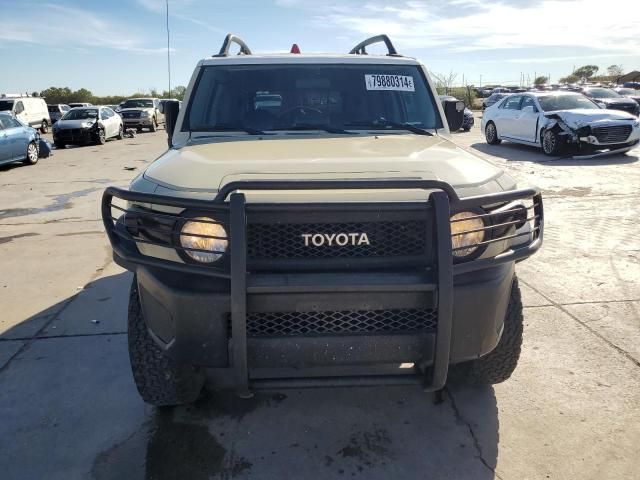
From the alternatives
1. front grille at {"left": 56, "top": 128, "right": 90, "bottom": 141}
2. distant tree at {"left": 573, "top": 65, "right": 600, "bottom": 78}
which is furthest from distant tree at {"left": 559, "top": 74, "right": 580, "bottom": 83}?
front grille at {"left": 56, "top": 128, "right": 90, "bottom": 141}

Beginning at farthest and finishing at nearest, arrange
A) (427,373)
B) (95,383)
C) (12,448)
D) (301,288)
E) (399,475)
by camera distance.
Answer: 1. (95,383)
2. (12,448)
3. (399,475)
4. (427,373)
5. (301,288)

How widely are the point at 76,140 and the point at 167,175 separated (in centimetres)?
1911

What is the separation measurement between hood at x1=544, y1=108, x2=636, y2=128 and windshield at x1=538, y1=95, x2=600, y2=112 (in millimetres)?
498

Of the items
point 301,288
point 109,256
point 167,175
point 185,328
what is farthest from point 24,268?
point 301,288

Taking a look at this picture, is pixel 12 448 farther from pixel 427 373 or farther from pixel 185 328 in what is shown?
pixel 427 373

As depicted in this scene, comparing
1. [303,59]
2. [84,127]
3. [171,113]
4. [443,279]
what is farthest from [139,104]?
[443,279]

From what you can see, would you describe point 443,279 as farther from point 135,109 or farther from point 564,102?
point 135,109

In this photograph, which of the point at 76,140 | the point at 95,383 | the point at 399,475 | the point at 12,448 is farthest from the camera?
the point at 76,140

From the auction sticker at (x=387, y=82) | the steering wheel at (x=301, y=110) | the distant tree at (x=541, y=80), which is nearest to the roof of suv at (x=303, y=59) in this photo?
the auction sticker at (x=387, y=82)

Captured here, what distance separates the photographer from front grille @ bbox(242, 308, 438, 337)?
2129mm

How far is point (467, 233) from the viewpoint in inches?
85.5

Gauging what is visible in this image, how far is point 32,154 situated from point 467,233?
14.5 m

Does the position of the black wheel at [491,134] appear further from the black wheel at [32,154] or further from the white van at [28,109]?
the white van at [28,109]

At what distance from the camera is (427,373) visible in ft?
7.23
